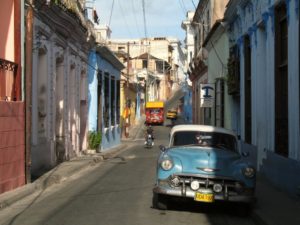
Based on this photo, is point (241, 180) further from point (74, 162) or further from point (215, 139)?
point (74, 162)

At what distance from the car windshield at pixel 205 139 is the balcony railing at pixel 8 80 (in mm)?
4281

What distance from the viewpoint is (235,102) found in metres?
22.9

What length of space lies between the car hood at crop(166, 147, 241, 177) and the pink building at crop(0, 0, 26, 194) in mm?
3990

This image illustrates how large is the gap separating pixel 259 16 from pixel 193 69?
91.6ft

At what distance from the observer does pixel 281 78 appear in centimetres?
1418

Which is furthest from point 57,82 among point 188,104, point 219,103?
point 188,104

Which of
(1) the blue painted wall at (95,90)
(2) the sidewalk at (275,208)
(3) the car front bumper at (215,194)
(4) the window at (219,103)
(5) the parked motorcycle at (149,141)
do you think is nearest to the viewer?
(2) the sidewalk at (275,208)

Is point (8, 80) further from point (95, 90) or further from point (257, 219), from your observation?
point (95, 90)

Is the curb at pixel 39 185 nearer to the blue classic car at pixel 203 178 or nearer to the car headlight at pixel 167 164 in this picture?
the blue classic car at pixel 203 178

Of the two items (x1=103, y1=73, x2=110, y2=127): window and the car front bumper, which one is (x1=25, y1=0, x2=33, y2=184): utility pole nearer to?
the car front bumper

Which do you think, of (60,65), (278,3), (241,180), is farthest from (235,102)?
(241,180)

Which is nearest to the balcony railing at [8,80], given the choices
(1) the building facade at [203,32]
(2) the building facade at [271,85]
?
(2) the building facade at [271,85]

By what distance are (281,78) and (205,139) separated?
3623mm

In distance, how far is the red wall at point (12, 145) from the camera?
12414 mm
